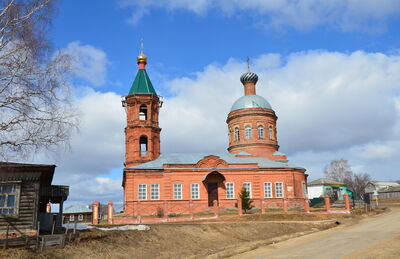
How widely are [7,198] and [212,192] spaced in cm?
2002

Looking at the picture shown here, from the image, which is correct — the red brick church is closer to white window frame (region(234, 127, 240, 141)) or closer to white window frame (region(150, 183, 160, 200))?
white window frame (region(150, 183, 160, 200))

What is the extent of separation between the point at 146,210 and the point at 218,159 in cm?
785

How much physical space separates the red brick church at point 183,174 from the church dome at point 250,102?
554 centimetres

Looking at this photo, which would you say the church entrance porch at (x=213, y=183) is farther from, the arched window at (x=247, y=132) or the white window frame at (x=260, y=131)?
the white window frame at (x=260, y=131)

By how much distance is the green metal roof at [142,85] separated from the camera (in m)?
36.2

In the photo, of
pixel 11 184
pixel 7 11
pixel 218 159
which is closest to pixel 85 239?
pixel 11 184

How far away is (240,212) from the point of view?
2795 cm

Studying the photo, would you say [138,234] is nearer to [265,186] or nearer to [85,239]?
[85,239]

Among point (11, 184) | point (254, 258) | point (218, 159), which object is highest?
point (218, 159)

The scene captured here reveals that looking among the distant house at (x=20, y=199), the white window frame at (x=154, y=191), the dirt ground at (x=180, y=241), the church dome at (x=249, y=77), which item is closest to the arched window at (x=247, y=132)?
the church dome at (x=249, y=77)

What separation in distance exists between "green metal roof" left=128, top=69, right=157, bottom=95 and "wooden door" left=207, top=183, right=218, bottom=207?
1039 cm

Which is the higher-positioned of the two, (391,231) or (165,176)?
(165,176)

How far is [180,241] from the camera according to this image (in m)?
17.3

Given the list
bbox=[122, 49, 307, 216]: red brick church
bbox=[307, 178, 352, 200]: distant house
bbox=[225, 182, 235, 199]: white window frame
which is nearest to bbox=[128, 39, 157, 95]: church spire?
bbox=[122, 49, 307, 216]: red brick church
